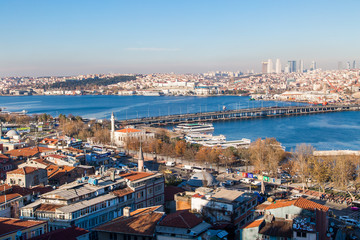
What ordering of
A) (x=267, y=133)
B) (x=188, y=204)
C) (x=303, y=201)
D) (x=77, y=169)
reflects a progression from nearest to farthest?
(x=303, y=201), (x=188, y=204), (x=77, y=169), (x=267, y=133)

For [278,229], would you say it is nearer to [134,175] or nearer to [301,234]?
[301,234]

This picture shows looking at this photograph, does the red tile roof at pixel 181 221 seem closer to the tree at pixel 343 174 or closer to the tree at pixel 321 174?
the tree at pixel 321 174

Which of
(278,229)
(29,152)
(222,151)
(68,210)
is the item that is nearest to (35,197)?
(68,210)

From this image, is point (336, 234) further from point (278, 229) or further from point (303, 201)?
point (278, 229)

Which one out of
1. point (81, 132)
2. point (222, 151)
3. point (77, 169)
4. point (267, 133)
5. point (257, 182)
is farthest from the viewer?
point (267, 133)

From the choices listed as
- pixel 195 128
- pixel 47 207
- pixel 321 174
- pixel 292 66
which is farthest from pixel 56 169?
pixel 292 66

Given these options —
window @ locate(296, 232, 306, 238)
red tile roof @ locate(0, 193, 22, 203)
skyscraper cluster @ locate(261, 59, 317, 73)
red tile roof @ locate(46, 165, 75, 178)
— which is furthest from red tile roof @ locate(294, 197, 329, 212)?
skyscraper cluster @ locate(261, 59, 317, 73)
